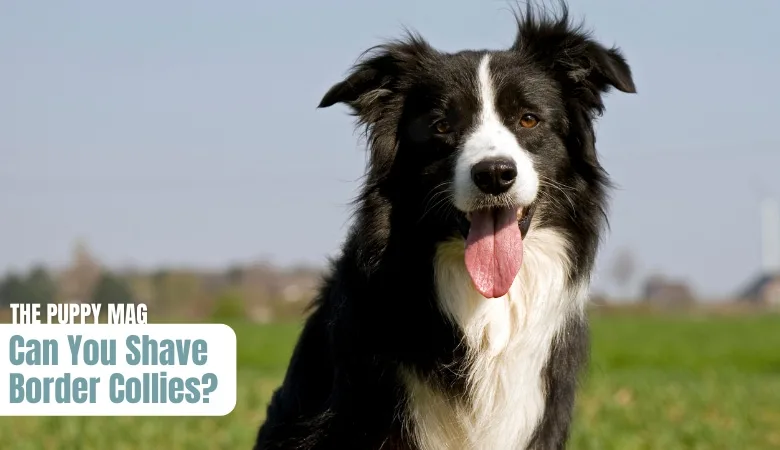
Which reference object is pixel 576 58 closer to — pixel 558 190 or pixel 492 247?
pixel 558 190

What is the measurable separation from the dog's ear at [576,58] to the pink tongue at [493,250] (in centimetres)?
83

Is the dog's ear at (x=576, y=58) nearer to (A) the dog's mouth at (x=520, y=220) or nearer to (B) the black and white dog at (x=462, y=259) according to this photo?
(B) the black and white dog at (x=462, y=259)

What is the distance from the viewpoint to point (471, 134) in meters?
4.78

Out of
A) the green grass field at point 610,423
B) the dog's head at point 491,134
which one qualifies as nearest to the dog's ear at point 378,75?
the dog's head at point 491,134

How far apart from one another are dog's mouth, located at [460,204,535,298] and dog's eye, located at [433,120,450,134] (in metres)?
0.42

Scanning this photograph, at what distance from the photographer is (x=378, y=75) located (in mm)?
5203

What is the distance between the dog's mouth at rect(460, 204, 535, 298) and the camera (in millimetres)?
4793

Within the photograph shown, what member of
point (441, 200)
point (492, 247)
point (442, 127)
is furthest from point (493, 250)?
point (442, 127)

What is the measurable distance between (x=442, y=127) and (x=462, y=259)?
0.65m

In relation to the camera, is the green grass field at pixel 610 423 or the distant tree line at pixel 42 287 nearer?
the green grass field at pixel 610 423

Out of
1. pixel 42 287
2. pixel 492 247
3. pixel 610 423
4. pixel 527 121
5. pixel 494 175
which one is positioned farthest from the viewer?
pixel 42 287

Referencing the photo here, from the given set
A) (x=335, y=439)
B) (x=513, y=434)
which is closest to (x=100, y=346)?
(x=335, y=439)

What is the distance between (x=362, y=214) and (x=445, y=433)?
→ 3.78 ft

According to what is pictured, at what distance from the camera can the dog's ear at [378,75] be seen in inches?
202
